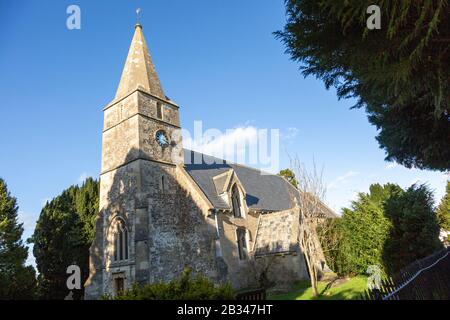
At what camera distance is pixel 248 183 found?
93.7ft

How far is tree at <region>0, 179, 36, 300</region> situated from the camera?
20.1 m

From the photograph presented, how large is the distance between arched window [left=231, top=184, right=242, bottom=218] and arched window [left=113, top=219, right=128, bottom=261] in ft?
27.5

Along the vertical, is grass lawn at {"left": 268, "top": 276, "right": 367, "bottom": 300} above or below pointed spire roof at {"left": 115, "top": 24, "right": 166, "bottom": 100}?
below

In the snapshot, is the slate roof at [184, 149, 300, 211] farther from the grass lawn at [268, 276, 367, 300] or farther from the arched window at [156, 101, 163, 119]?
the grass lawn at [268, 276, 367, 300]

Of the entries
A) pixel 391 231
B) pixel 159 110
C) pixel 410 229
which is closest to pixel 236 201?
pixel 159 110

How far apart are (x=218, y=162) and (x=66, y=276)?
1687 centimetres

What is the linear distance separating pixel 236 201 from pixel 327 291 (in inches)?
386

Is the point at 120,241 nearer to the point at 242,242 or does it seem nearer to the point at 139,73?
the point at 242,242

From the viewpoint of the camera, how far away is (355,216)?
18.0 meters

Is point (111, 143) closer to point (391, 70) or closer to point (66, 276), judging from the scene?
point (66, 276)

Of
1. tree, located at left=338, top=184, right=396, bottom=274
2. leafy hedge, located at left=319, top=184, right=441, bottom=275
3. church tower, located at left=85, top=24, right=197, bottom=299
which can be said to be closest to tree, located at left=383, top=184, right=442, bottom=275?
leafy hedge, located at left=319, top=184, right=441, bottom=275

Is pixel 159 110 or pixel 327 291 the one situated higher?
pixel 159 110

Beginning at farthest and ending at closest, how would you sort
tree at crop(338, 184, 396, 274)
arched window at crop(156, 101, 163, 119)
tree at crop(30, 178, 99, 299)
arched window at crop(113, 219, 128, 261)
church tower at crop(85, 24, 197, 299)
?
1. tree at crop(30, 178, 99, 299)
2. arched window at crop(156, 101, 163, 119)
3. arched window at crop(113, 219, 128, 261)
4. church tower at crop(85, 24, 197, 299)
5. tree at crop(338, 184, 396, 274)
